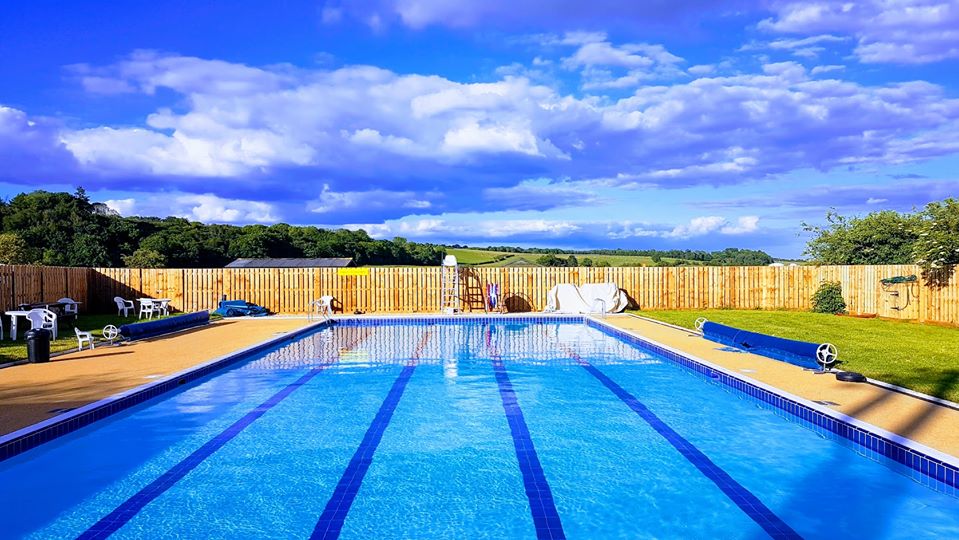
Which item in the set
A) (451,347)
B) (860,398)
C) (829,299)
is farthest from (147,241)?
(860,398)

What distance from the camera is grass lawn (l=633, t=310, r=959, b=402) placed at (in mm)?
6984

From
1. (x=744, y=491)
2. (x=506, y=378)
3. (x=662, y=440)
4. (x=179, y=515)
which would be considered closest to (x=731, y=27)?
(x=506, y=378)

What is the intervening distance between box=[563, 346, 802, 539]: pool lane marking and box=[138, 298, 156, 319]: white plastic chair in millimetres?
13788

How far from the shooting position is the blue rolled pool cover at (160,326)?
1142 centimetres

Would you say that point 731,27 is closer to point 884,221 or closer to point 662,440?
point 662,440

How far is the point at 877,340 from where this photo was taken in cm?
1078

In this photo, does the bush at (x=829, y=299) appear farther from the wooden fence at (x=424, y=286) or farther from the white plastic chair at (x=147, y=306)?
the white plastic chair at (x=147, y=306)

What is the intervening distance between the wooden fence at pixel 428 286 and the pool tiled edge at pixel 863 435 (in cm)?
1134

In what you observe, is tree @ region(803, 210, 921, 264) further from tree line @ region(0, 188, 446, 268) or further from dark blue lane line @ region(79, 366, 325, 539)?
dark blue lane line @ region(79, 366, 325, 539)

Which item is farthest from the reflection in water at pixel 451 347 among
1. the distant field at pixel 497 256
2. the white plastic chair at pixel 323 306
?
the distant field at pixel 497 256

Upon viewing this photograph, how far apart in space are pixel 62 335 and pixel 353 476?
10518 mm

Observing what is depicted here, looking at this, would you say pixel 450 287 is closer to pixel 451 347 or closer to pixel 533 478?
pixel 451 347

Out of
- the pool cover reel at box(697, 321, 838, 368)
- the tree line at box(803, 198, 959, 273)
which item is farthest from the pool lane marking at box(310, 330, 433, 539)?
the tree line at box(803, 198, 959, 273)

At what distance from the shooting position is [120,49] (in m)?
14.0
